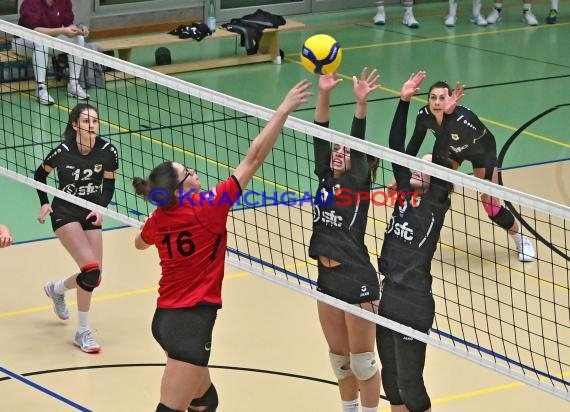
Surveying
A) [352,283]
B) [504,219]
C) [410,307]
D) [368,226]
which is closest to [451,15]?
[368,226]

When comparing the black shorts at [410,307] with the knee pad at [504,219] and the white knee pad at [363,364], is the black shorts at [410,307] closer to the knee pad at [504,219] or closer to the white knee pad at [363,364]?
the white knee pad at [363,364]

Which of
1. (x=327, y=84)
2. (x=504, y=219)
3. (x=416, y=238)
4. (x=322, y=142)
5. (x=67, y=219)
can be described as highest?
(x=327, y=84)

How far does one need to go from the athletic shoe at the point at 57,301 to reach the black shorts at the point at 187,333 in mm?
2954

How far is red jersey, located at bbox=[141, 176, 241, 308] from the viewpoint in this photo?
6234 millimetres

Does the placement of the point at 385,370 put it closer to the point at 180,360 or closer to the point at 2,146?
the point at 180,360

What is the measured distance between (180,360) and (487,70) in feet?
37.4

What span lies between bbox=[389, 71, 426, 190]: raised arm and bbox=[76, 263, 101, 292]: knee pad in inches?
105

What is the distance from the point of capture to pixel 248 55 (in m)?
17.2

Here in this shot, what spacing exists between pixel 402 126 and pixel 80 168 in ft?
8.87

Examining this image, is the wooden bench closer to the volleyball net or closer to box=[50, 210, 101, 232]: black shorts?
the volleyball net

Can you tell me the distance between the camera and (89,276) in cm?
861

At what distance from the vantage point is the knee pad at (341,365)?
23.4ft

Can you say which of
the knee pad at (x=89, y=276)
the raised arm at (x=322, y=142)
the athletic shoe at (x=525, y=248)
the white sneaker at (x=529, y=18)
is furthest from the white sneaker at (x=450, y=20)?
the raised arm at (x=322, y=142)

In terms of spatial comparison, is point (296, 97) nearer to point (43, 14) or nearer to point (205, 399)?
point (205, 399)
